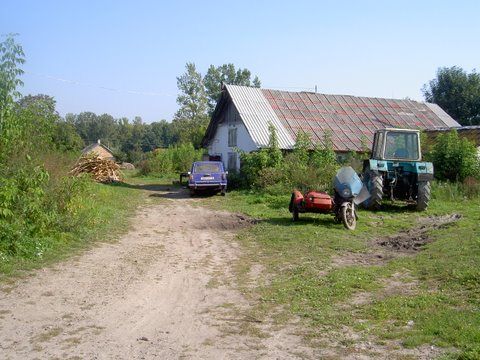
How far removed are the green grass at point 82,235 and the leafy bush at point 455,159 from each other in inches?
497

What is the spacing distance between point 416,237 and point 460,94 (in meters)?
41.1

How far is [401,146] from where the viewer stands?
16.5 metres

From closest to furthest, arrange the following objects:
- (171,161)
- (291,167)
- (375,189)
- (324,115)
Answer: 1. (375,189)
2. (291,167)
3. (324,115)
4. (171,161)

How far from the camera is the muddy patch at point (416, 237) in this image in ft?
34.3

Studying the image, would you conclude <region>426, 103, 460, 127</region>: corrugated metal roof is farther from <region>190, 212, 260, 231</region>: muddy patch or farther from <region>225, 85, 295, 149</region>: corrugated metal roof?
<region>190, 212, 260, 231</region>: muddy patch

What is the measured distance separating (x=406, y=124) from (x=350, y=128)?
164 inches

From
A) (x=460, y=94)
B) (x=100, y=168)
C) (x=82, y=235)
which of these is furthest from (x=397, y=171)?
(x=460, y=94)

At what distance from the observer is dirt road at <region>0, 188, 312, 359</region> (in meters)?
4.87

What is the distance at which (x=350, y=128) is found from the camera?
2738 cm

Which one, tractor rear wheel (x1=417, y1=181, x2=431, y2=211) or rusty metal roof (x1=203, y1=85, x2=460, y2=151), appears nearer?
tractor rear wheel (x1=417, y1=181, x2=431, y2=211)

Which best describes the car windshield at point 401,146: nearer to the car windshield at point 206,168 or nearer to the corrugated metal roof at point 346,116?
the corrugated metal roof at point 346,116

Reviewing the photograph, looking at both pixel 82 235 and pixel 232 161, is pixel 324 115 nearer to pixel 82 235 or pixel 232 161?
pixel 232 161

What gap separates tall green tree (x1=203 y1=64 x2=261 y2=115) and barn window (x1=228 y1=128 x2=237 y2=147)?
1300 inches

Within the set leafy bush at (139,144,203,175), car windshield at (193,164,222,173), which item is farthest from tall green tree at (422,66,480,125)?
car windshield at (193,164,222,173)
